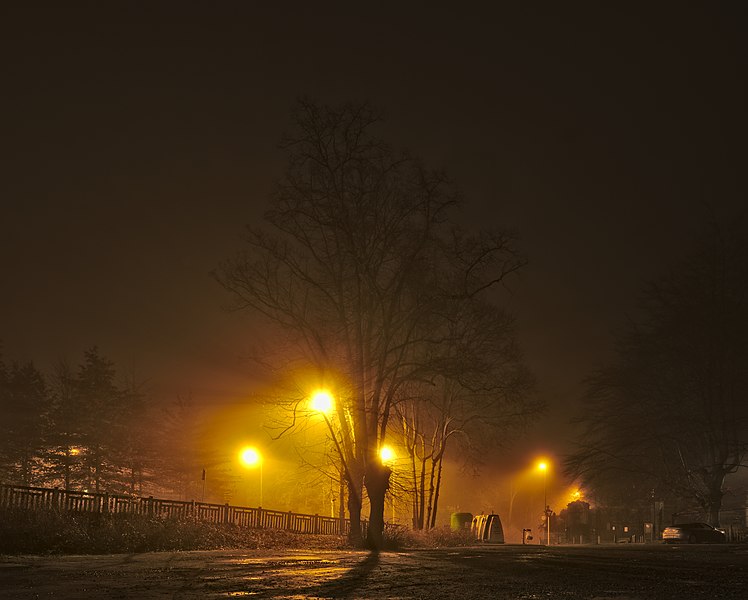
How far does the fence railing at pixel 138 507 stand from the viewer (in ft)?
85.6

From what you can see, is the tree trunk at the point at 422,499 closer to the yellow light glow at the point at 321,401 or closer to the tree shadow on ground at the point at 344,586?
the yellow light glow at the point at 321,401

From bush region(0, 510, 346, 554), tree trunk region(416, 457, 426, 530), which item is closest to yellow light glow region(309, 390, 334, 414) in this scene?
bush region(0, 510, 346, 554)

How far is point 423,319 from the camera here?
29906mm

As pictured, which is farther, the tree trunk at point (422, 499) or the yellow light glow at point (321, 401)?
the tree trunk at point (422, 499)

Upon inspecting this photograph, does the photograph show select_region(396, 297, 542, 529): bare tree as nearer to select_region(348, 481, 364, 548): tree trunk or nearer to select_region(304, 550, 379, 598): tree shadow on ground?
select_region(348, 481, 364, 548): tree trunk

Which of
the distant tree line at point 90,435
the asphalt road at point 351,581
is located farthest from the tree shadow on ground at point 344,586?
the distant tree line at point 90,435

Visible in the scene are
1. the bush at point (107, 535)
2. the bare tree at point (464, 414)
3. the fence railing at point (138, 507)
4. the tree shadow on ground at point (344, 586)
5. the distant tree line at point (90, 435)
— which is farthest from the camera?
the distant tree line at point (90, 435)

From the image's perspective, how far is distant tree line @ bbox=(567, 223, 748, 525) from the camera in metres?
47.8

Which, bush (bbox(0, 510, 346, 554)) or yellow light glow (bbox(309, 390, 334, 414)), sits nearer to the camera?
bush (bbox(0, 510, 346, 554))

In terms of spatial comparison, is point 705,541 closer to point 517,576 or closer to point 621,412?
point 621,412

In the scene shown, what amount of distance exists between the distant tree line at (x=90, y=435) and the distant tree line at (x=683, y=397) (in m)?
30.1

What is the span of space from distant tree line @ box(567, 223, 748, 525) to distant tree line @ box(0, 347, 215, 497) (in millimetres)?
30142

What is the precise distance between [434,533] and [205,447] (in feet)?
97.7

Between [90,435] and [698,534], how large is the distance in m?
40.0
